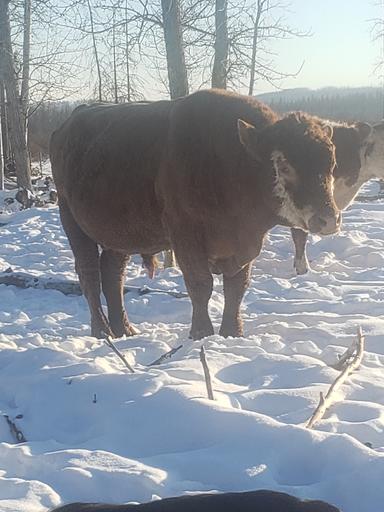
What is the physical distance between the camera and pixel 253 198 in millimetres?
5066

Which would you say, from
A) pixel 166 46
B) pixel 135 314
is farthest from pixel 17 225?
pixel 135 314

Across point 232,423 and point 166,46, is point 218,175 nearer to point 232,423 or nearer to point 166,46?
point 232,423

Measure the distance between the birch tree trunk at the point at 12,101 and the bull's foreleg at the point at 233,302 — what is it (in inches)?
522

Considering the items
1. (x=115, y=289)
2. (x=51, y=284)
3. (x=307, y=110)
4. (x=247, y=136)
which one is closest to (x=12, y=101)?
(x=51, y=284)

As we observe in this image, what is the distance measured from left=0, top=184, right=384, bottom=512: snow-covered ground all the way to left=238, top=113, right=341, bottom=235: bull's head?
86 centimetres

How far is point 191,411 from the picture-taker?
310 centimetres

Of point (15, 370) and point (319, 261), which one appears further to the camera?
point (319, 261)

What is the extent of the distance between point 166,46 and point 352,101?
98.7 m

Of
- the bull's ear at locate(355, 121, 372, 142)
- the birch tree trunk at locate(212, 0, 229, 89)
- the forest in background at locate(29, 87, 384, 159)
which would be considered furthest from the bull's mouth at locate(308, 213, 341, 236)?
the forest in background at locate(29, 87, 384, 159)

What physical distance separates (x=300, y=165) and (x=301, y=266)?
14.4 feet

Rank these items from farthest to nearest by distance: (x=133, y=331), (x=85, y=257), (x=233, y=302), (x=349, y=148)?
(x=349, y=148), (x=85, y=257), (x=133, y=331), (x=233, y=302)

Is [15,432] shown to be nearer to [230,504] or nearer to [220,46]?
[230,504]

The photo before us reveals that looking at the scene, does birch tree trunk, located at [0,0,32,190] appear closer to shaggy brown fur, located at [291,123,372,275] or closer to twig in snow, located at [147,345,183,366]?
shaggy brown fur, located at [291,123,372,275]

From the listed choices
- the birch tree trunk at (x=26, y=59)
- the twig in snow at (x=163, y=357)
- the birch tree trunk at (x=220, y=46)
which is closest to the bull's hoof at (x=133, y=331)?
the twig in snow at (x=163, y=357)
